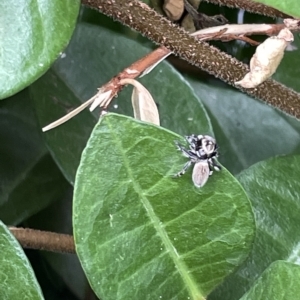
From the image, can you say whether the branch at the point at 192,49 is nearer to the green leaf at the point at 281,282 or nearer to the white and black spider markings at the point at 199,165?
the white and black spider markings at the point at 199,165

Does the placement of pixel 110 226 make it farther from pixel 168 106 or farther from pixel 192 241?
pixel 168 106

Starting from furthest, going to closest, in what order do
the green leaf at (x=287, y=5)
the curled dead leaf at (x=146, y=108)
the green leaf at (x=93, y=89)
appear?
the green leaf at (x=93, y=89) < the curled dead leaf at (x=146, y=108) < the green leaf at (x=287, y=5)

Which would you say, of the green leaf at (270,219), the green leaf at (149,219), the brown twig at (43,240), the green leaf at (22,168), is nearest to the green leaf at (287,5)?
the green leaf at (149,219)

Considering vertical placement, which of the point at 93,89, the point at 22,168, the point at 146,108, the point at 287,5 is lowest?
the point at 22,168

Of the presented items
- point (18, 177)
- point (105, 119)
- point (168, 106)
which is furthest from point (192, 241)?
point (18, 177)

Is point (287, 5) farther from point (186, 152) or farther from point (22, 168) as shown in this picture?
point (22, 168)

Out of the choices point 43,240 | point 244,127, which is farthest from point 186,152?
point 244,127

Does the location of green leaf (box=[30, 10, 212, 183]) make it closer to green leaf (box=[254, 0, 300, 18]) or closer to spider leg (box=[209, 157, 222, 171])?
spider leg (box=[209, 157, 222, 171])
